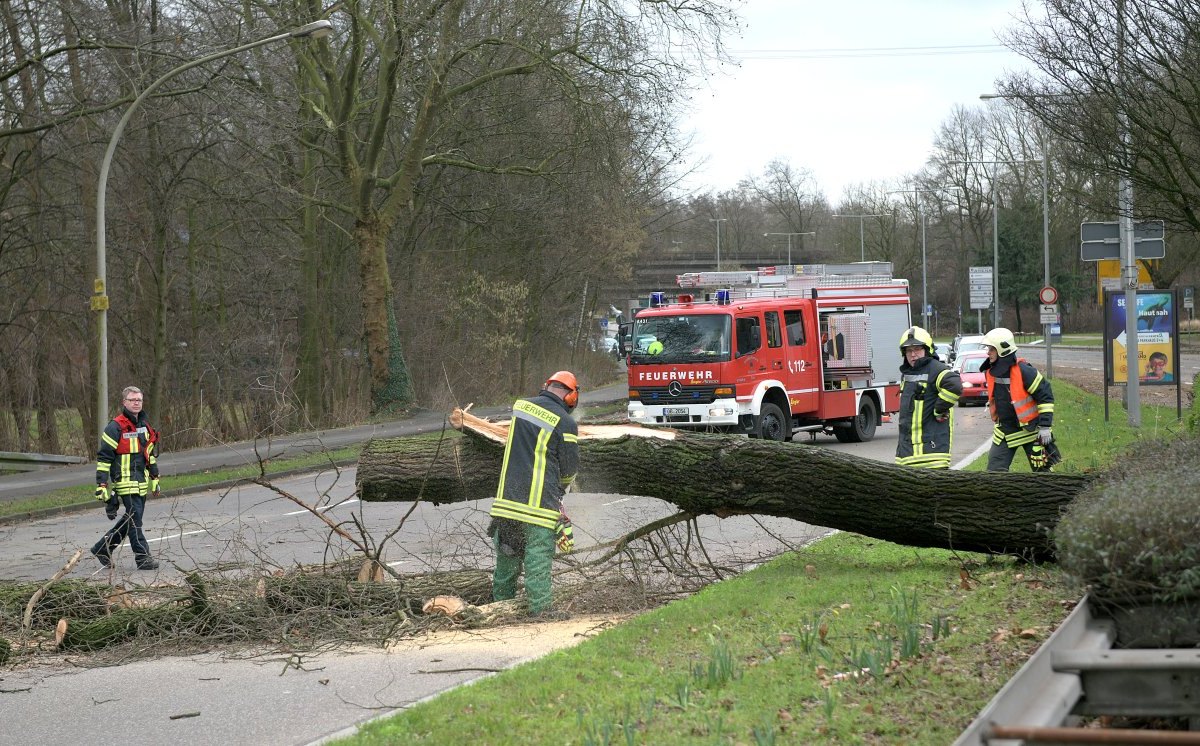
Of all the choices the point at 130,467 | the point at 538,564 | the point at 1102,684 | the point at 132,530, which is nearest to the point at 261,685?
the point at 538,564

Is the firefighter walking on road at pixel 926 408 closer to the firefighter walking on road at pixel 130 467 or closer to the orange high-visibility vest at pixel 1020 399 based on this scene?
the orange high-visibility vest at pixel 1020 399

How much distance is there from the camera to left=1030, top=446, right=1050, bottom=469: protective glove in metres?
10.9

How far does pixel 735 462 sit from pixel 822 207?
79763 millimetres

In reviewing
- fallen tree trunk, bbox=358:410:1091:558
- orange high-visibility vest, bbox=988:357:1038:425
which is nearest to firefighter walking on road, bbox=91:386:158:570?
fallen tree trunk, bbox=358:410:1091:558

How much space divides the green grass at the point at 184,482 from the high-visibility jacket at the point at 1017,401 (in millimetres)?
7810

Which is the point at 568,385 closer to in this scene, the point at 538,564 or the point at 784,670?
the point at 538,564

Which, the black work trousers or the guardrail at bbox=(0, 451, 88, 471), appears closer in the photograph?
the black work trousers

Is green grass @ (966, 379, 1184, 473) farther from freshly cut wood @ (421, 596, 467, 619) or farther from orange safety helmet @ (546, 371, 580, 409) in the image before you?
freshly cut wood @ (421, 596, 467, 619)

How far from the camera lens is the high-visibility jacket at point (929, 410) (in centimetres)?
1050

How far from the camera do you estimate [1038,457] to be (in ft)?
36.0

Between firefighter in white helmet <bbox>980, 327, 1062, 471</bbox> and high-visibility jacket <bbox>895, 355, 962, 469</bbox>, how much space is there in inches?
23.9

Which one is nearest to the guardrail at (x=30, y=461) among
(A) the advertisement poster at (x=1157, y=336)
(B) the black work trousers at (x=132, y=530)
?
(B) the black work trousers at (x=132, y=530)

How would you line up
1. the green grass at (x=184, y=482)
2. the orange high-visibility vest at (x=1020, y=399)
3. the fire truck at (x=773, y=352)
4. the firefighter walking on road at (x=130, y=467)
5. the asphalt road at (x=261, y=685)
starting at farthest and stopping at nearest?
the fire truck at (x=773, y=352) → the green grass at (x=184, y=482) → the firefighter walking on road at (x=130, y=467) → the orange high-visibility vest at (x=1020, y=399) → the asphalt road at (x=261, y=685)

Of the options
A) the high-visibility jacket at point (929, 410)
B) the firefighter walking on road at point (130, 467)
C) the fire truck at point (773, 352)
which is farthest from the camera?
the fire truck at point (773, 352)
